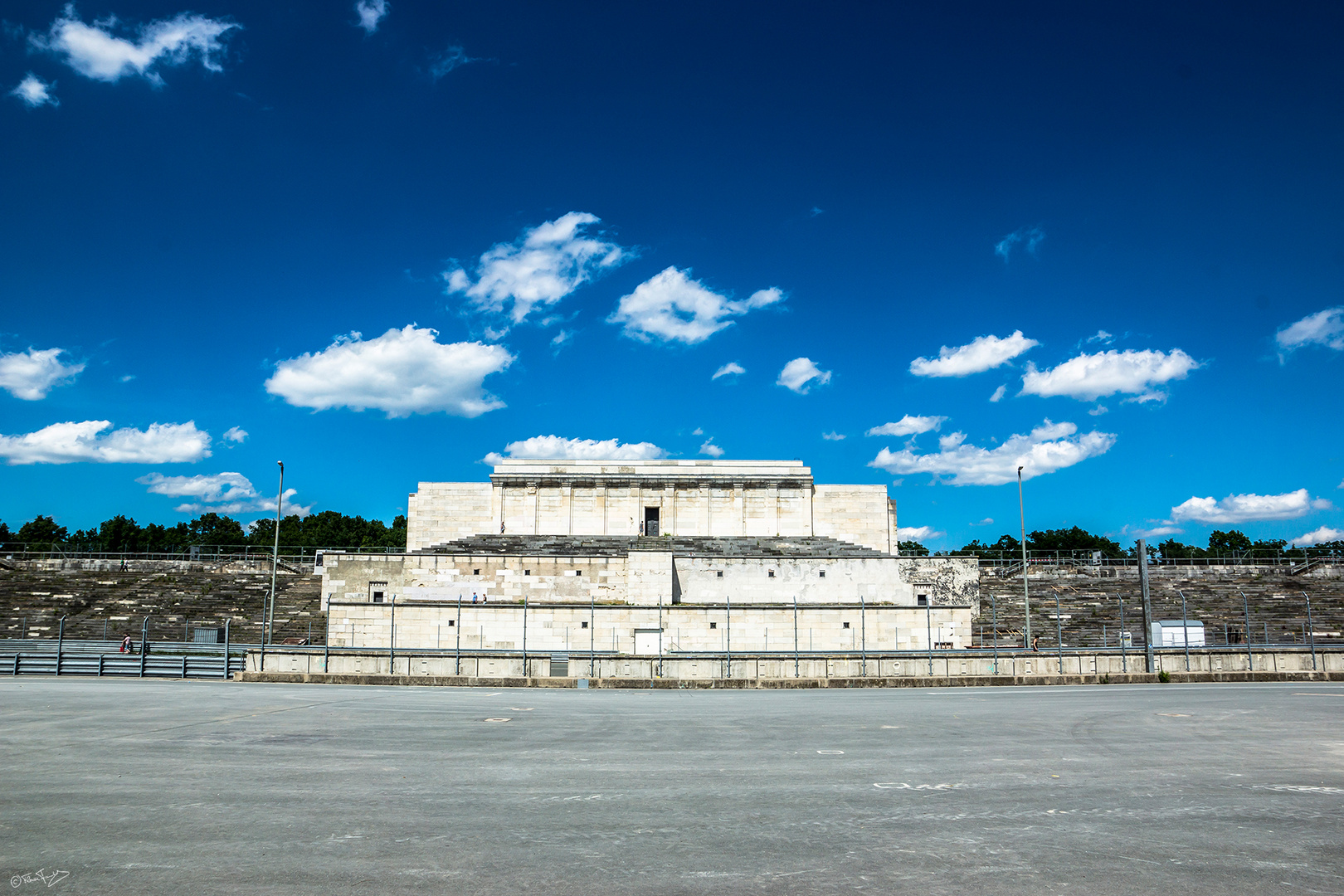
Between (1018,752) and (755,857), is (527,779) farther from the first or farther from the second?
(1018,752)

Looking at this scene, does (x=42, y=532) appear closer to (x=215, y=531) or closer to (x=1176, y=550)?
(x=215, y=531)

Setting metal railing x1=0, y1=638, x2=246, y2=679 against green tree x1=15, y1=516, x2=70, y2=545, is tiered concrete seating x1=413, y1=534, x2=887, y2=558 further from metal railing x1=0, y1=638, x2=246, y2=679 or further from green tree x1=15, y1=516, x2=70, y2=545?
green tree x1=15, y1=516, x2=70, y2=545

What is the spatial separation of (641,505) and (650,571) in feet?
52.5

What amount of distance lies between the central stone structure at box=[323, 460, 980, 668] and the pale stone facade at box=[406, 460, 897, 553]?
98mm

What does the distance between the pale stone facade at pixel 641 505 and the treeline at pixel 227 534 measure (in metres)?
49.2

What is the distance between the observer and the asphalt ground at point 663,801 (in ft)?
24.0

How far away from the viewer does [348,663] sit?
27109 millimetres

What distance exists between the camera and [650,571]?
44844 mm

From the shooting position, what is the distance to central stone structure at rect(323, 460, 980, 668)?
3947 centimetres

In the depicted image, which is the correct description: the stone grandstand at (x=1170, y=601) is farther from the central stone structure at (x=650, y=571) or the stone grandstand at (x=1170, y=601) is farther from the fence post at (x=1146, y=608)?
the fence post at (x=1146, y=608)

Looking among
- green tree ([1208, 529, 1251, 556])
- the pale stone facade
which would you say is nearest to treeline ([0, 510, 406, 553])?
the pale stone facade

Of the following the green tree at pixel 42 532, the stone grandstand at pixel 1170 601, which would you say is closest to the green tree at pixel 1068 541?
the stone grandstand at pixel 1170 601

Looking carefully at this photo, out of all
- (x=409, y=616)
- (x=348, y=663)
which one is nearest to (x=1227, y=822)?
(x=348, y=663)

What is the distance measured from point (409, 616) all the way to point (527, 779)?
31.8m
